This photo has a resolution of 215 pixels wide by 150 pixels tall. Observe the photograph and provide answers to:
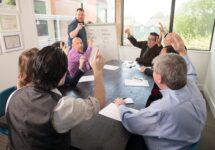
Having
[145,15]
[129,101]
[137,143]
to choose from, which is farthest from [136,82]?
[145,15]

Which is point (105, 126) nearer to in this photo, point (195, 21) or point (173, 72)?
point (173, 72)

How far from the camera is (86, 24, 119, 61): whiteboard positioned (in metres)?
4.30

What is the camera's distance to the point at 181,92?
1.16 metres

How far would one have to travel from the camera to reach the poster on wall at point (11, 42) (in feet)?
9.29

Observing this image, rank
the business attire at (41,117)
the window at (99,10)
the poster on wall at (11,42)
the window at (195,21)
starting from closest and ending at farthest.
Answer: the business attire at (41,117) < the poster on wall at (11,42) < the window at (195,21) < the window at (99,10)

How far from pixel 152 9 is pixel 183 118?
3897 millimetres

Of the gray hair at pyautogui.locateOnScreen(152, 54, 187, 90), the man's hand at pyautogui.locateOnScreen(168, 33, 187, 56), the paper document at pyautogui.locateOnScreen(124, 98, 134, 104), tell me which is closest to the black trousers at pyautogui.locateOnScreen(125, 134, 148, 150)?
the paper document at pyautogui.locateOnScreen(124, 98, 134, 104)

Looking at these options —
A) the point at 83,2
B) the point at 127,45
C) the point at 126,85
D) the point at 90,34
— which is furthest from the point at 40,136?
the point at 83,2

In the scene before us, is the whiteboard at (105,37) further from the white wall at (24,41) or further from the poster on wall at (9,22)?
the poster on wall at (9,22)

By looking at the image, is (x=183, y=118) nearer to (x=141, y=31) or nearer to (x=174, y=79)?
(x=174, y=79)

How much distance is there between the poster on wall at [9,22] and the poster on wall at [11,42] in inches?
3.4

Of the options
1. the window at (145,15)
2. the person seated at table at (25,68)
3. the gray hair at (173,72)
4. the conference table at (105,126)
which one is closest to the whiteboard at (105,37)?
the window at (145,15)

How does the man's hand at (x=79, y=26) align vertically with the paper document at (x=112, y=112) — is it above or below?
above

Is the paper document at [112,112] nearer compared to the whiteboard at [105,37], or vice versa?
the paper document at [112,112]
